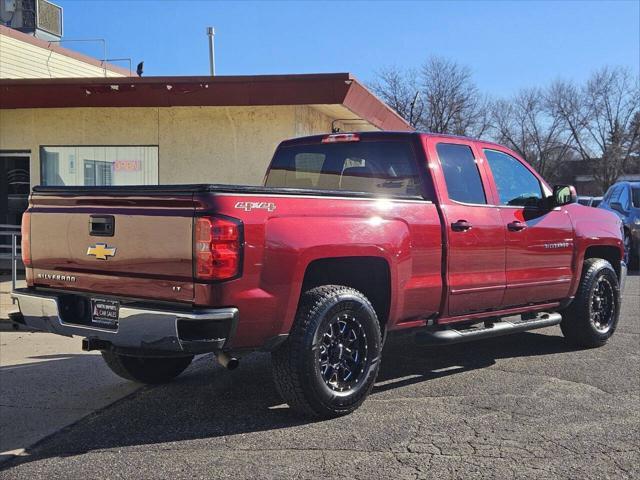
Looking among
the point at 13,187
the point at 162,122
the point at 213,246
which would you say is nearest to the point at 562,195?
the point at 213,246

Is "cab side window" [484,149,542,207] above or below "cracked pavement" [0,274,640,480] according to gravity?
above

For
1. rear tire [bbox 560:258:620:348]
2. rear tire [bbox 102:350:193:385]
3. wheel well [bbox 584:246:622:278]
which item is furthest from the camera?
wheel well [bbox 584:246:622:278]

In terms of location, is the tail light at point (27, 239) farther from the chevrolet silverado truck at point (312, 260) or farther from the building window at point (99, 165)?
the building window at point (99, 165)

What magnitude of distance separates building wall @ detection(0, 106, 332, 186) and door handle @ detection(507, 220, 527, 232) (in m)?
7.16

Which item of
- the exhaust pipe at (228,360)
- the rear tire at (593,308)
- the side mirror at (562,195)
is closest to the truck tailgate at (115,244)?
the exhaust pipe at (228,360)

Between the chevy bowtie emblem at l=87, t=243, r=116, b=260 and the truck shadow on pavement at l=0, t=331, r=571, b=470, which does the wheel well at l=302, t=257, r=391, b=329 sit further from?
the chevy bowtie emblem at l=87, t=243, r=116, b=260

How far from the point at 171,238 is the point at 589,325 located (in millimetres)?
4669

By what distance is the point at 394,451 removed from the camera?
3.94m

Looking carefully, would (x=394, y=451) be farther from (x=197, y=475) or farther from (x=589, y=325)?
(x=589, y=325)

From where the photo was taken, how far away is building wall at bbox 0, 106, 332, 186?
41.3 ft

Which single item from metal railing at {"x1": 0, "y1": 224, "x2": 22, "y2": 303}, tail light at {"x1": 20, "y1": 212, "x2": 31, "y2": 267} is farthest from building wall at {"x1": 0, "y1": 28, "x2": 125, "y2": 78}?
tail light at {"x1": 20, "y1": 212, "x2": 31, "y2": 267}

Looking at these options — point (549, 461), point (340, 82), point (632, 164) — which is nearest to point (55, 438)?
point (549, 461)

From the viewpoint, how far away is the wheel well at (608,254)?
23.2 ft

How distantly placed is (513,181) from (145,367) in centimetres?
373
